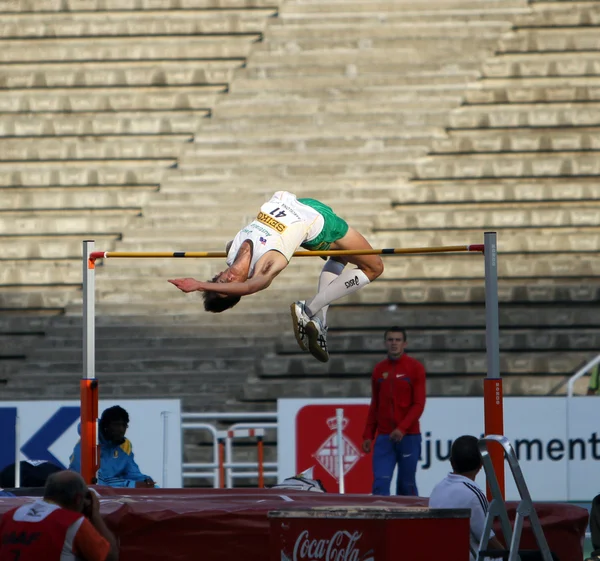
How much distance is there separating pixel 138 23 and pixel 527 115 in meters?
4.98

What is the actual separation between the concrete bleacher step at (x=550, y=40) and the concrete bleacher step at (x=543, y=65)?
0.06m

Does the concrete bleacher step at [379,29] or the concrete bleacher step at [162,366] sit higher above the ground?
the concrete bleacher step at [379,29]

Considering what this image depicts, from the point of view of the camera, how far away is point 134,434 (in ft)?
34.8

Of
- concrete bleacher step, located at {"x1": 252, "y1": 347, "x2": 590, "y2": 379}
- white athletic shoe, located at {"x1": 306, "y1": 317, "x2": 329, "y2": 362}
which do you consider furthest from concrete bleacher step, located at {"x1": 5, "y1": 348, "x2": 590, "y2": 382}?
white athletic shoe, located at {"x1": 306, "y1": 317, "x2": 329, "y2": 362}

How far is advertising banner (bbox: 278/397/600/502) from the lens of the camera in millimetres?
10695

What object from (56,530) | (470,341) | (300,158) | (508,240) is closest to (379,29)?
(300,158)

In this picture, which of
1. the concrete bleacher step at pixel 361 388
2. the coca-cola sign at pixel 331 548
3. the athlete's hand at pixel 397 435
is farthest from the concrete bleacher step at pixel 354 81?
the coca-cola sign at pixel 331 548

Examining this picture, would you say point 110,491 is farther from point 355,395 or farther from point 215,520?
point 355,395

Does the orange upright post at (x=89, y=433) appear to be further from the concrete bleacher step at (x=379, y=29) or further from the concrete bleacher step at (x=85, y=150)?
the concrete bleacher step at (x=379, y=29)

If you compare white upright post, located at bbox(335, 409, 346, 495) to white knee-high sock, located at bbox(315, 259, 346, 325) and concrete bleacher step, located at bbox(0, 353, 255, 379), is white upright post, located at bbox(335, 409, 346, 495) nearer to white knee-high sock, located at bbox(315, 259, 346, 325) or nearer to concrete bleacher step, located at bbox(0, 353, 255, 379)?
white knee-high sock, located at bbox(315, 259, 346, 325)

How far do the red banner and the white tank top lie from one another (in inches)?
127

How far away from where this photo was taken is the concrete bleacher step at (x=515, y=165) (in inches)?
573

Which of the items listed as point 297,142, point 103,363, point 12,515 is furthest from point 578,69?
point 12,515

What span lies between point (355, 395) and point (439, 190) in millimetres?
2900
